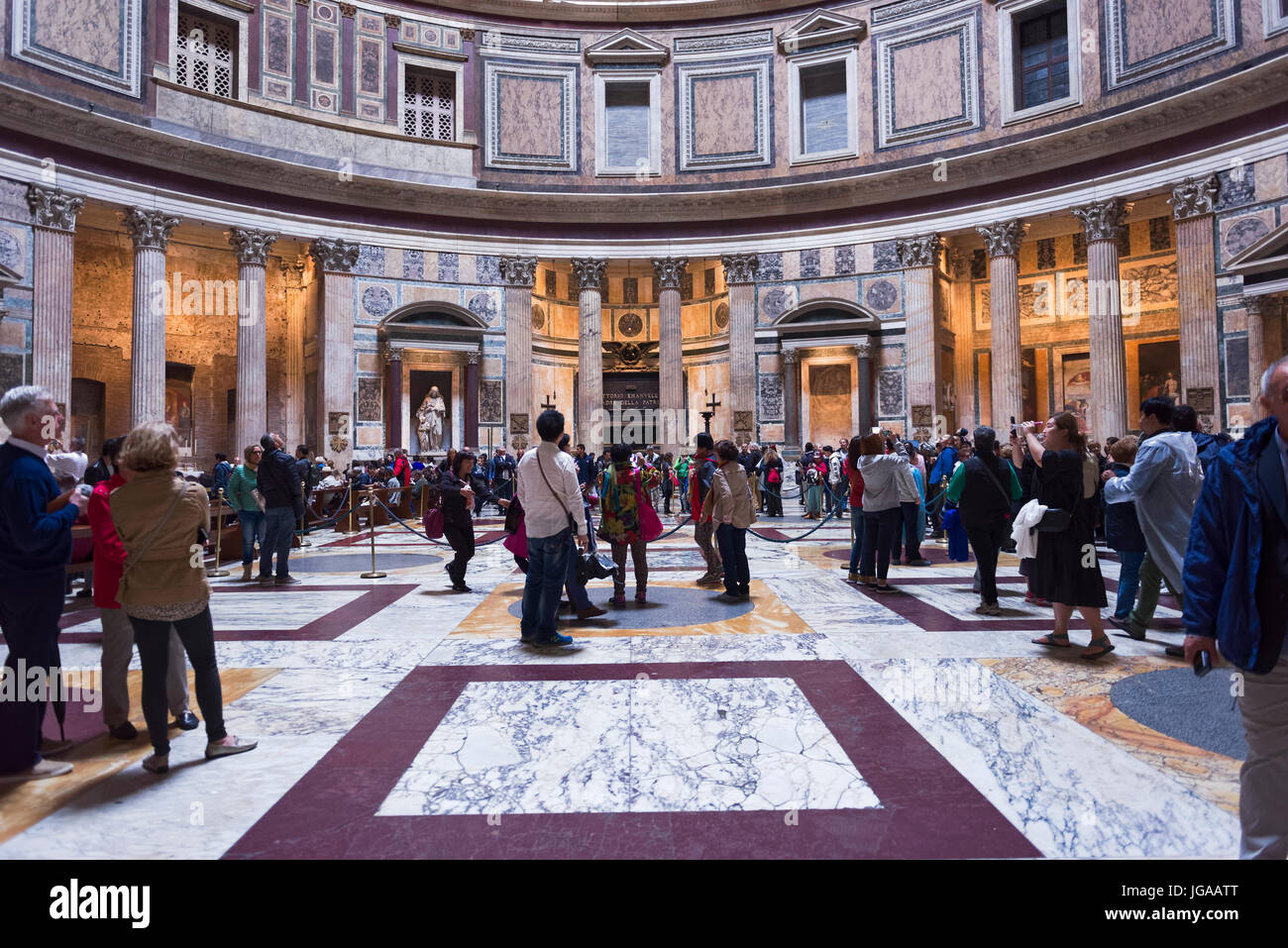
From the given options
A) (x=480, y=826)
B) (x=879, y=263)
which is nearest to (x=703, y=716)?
(x=480, y=826)

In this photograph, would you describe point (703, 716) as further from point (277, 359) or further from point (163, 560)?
point (277, 359)

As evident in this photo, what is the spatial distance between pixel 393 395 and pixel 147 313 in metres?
6.34

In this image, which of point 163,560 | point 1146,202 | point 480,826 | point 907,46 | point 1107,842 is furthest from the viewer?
point 907,46

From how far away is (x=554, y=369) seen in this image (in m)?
26.0

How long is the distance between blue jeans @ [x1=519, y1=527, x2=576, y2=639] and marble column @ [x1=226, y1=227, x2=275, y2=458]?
16.8 meters

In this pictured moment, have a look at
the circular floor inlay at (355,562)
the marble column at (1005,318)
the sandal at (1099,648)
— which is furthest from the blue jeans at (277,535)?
the marble column at (1005,318)

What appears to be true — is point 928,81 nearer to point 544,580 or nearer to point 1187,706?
point 544,580

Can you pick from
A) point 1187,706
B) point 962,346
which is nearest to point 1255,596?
point 1187,706

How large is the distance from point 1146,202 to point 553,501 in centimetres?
2172

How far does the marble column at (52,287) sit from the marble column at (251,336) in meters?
3.67

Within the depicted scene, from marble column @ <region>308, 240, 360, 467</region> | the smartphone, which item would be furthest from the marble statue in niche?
the smartphone

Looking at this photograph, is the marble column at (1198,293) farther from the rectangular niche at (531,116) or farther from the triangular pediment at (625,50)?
the rectangular niche at (531,116)

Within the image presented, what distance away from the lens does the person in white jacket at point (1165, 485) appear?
5223 mm

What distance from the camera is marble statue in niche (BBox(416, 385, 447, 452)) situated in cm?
2189
